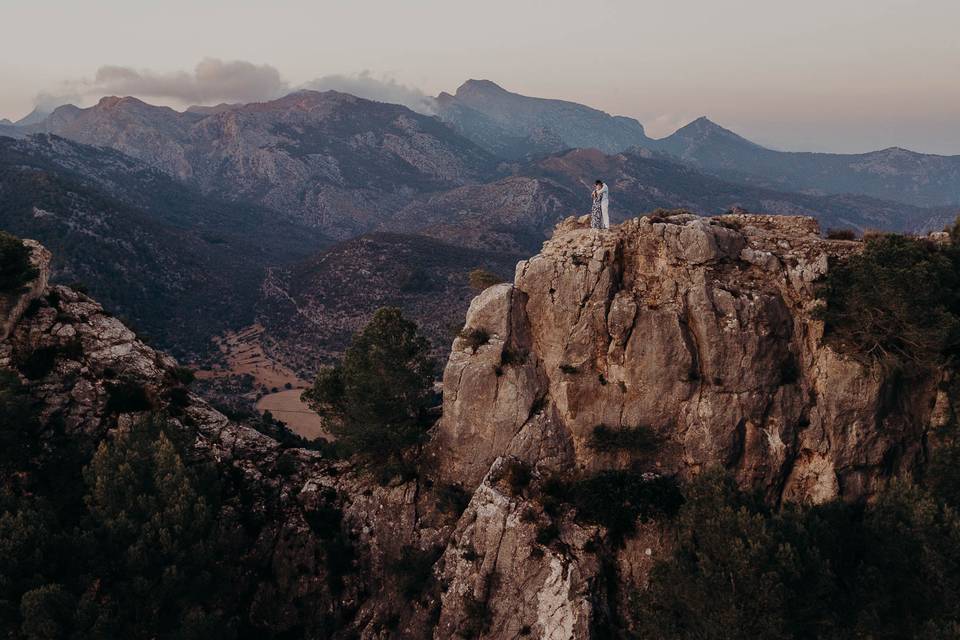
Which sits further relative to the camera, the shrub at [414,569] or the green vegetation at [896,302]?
the shrub at [414,569]

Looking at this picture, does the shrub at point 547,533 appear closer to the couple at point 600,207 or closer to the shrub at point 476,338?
the shrub at point 476,338

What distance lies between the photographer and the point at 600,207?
3641cm

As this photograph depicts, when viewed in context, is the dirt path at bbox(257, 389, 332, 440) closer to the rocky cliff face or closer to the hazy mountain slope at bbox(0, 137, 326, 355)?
the hazy mountain slope at bbox(0, 137, 326, 355)

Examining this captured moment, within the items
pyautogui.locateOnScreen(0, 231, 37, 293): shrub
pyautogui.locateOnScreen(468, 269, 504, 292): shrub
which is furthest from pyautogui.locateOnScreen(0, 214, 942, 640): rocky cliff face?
pyautogui.locateOnScreen(468, 269, 504, 292): shrub

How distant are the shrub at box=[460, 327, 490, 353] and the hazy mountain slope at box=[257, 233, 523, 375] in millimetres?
71419

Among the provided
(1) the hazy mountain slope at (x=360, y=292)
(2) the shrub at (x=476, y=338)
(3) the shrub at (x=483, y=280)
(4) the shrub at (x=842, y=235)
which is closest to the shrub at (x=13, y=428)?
(2) the shrub at (x=476, y=338)

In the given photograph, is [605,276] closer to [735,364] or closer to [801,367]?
[735,364]

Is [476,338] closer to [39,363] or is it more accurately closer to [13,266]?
[39,363]

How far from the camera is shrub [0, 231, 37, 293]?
1444 inches


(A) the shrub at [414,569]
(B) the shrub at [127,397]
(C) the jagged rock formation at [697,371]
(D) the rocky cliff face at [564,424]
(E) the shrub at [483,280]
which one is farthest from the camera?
(E) the shrub at [483,280]

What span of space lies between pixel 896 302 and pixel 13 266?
2245 inches

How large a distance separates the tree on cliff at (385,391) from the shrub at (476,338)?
17.4 ft

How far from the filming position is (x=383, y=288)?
143 m

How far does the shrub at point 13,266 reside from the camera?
1444 inches
